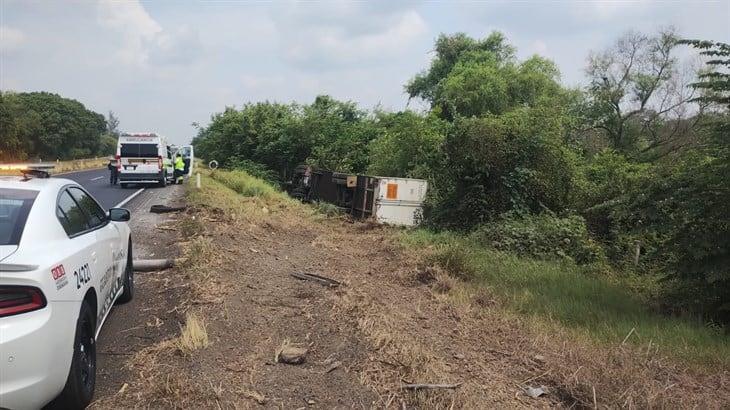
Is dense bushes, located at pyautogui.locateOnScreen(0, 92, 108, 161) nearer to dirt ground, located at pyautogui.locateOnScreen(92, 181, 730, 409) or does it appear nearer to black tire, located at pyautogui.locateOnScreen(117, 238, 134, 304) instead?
black tire, located at pyautogui.locateOnScreen(117, 238, 134, 304)

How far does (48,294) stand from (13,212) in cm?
99

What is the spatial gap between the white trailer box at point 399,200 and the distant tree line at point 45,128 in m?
46.0

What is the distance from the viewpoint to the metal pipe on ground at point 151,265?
8.01 meters

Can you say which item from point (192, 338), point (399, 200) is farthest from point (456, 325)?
point (399, 200)

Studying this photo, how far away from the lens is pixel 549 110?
15.3 m

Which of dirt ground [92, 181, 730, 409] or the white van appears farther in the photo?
the white van

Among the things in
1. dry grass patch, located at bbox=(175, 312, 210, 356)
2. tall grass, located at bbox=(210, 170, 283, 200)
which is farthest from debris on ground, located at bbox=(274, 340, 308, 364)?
tall grass, located at bbox=(210, 170, 283, 200)

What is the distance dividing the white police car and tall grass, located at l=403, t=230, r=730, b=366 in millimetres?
5043

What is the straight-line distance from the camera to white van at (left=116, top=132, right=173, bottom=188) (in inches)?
955

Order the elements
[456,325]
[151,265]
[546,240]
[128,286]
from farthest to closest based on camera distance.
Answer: [546,240] → [151,265] → [128,286] → [456,325]

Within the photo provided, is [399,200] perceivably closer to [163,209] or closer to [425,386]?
[163,209]

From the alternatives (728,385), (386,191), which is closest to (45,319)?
(728,385)

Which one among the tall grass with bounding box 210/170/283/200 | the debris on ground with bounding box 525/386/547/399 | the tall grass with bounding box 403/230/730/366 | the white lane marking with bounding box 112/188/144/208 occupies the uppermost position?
the debris on ground with bounding box 525/386/547/399

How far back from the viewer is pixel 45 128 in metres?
72.8
